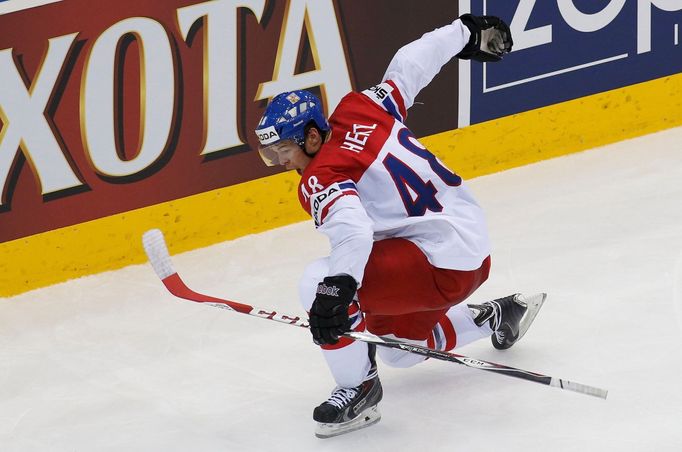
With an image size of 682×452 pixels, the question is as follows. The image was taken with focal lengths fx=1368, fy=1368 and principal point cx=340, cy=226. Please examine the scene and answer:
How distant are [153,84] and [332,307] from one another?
6.12 ft

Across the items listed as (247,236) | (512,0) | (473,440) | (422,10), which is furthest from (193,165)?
(473,440)

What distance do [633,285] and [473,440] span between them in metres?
1.12

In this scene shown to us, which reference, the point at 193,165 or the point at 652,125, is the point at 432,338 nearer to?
the point at 193,165

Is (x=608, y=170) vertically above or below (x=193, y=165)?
below

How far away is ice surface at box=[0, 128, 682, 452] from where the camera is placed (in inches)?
135

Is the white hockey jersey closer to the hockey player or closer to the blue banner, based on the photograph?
the hockey player

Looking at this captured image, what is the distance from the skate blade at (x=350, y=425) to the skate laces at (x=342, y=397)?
0.05 m

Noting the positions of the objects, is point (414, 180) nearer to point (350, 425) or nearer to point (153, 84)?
point (350, 425)

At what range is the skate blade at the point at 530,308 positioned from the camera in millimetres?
3811

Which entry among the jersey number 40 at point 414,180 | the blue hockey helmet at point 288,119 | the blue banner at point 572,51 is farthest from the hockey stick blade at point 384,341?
the blue banner at point 572,51

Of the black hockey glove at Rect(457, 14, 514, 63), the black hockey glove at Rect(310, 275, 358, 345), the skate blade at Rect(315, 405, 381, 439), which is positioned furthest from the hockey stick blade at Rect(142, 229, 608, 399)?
the black hockey glove at Rect(457, 14, 514, 63)

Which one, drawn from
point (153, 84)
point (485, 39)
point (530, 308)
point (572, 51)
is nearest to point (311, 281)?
point (530, 308)

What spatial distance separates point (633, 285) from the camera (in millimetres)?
4227

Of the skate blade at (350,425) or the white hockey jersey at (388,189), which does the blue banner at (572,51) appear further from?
the skate blade at (350,425)
